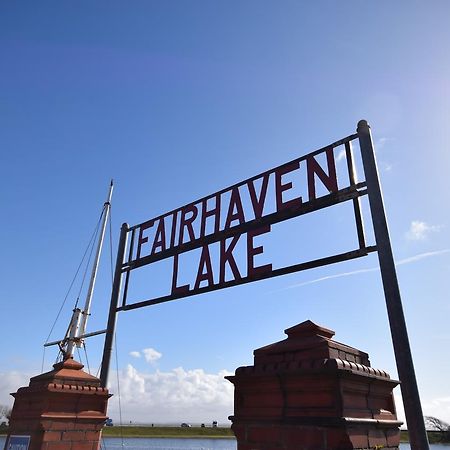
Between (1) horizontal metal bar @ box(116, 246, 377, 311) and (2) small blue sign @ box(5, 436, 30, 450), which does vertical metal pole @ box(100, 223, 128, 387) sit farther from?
(2) small blue sign @ box(5, 436, 30, 450)

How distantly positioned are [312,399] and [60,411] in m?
3.28

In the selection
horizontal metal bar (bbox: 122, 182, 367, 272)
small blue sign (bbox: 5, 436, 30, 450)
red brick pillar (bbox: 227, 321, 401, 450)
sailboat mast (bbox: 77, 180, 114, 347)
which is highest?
sailboat mast (bbox: 77, 180, 114, 347)

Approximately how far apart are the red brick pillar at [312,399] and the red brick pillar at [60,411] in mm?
2571

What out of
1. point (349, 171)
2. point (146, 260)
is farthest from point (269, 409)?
point (146, 260)

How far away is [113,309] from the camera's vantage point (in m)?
8.42

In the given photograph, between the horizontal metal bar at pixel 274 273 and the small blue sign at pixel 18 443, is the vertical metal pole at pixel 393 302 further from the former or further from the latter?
the small blue sign at pixel 18 443

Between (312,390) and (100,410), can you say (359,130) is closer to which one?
(312,390)

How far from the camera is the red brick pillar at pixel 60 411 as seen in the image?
448 centimetres

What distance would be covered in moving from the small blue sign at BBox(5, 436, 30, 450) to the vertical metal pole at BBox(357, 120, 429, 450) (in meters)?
4.05

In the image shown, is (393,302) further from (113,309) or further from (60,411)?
(113,309)

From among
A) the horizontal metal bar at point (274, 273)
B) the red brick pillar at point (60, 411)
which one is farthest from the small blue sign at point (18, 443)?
the horizontal metal bar at point (274, 273)

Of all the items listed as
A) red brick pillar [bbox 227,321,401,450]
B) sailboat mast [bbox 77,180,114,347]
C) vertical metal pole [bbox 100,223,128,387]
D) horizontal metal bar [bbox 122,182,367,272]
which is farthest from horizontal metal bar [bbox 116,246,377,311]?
sailboat mast [bbox 77,180,114,347]

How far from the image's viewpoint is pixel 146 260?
28.2 ft

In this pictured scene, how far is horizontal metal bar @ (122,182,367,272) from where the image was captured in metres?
6.05
